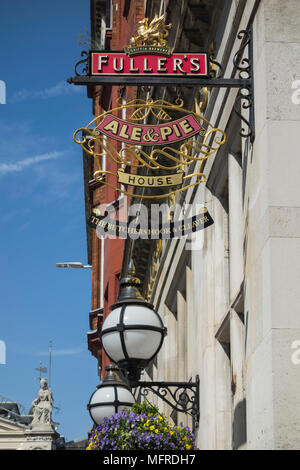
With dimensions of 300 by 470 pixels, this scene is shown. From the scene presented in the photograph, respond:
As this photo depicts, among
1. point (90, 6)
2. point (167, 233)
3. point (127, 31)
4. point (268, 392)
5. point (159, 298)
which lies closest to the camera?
point (268, 392)

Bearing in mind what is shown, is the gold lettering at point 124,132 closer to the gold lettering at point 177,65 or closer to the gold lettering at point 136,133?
the gold lettering at point 136,133

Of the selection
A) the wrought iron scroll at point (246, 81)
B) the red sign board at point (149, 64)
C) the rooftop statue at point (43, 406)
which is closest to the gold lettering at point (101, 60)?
the red sign board at point (149, 64)

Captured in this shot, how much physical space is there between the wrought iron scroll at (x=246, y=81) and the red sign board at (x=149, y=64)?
392mm

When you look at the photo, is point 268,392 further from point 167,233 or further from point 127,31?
point 127,31

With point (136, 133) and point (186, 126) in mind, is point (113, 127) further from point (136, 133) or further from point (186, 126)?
point (186, 126)

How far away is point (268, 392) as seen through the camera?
9461mm

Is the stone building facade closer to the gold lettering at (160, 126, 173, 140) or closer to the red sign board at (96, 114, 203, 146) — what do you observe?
the red sign board at (96, 114, 203, 146)

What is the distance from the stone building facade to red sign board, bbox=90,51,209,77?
605 mm

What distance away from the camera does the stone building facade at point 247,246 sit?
9570 millimetres

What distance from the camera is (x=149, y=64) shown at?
11.5 meters

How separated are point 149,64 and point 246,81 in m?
1.01

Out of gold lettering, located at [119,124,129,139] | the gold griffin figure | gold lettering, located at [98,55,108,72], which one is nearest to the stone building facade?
the gold griffin figure
